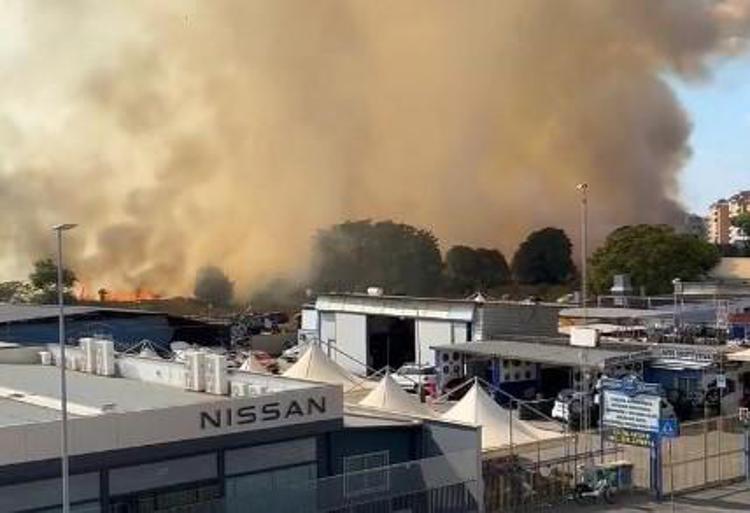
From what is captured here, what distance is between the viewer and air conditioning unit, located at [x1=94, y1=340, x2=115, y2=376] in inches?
1216

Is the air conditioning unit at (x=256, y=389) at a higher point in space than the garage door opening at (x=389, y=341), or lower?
higher

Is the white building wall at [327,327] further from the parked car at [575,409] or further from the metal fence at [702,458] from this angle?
the metal fence at [702,458]

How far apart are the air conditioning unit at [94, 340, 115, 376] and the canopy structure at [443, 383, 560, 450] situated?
8.99m

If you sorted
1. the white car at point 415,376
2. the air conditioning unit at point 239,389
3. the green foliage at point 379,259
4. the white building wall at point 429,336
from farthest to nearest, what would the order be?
1. the green foliage at point 379,259
2. the white building wall at point 429,336
3. the white car at point 415,376
4. the air conditioning unit at point 239,389

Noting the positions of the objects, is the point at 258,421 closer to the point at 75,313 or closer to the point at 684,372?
the point at 684,372

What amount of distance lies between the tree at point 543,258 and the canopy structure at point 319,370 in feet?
180

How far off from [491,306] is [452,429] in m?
23.1

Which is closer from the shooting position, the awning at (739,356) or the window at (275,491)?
the window at (275,491)

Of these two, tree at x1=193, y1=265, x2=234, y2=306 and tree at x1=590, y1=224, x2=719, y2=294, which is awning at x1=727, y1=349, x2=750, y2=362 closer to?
tree at x1=590, y1=224, x2=719, y2=294

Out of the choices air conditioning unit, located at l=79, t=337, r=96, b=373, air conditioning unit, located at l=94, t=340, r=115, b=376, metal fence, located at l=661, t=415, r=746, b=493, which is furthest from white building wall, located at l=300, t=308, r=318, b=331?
metal fence, located at l=661, t=415, r=746, b=493

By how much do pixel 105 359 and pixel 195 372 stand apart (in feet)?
15.5

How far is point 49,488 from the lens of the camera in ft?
65.3

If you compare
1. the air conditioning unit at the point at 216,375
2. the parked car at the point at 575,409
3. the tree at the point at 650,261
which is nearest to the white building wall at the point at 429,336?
the parked car at the point at 575,409

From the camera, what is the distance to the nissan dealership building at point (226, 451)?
19922mm
